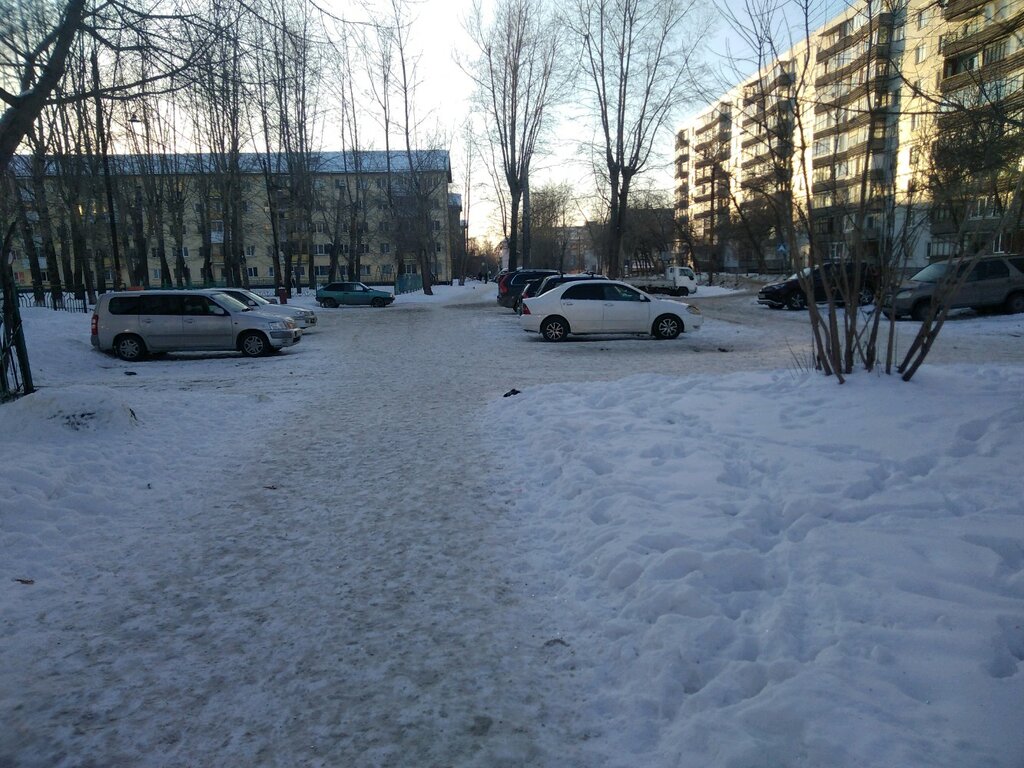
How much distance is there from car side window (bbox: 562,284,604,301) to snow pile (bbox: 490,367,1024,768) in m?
10.5

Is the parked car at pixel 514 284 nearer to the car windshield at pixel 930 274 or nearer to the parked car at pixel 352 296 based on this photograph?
the parked car at pixel 352 296

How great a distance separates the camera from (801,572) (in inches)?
143

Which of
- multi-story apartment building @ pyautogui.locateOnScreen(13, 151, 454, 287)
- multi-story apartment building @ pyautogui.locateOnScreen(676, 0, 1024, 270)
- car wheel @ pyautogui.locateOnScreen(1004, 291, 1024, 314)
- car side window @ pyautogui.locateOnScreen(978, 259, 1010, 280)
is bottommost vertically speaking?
car wheel @ pyautogui.locateOnScreen(1004, 291, 1024, 314)

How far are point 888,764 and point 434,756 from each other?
1569mm

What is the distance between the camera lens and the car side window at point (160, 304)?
15.7m

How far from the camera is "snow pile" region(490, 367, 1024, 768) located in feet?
8.18

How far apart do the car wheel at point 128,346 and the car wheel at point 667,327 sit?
12.5 meters

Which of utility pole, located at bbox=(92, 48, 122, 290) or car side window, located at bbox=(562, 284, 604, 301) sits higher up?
utility pole, located at bbox=(92, 48, 122, 290)

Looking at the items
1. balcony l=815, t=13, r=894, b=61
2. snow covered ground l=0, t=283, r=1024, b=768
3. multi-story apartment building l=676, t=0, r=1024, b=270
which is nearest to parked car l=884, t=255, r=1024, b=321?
multi-story apartment building l=676, t=0, r=1024, b=270

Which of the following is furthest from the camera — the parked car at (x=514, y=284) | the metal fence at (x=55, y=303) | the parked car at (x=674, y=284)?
the parked car at (x=674, y=284)

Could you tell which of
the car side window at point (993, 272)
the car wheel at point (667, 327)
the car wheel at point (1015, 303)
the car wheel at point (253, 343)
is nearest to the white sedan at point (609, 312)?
the car wheel at point (667, 327)

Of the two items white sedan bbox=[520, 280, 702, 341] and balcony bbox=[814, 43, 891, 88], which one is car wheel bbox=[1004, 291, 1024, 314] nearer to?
white sedan bbox=[520, 280, 702, 341]

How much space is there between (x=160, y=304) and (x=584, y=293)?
10254 millimetres

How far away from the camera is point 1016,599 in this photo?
3.18 meters
